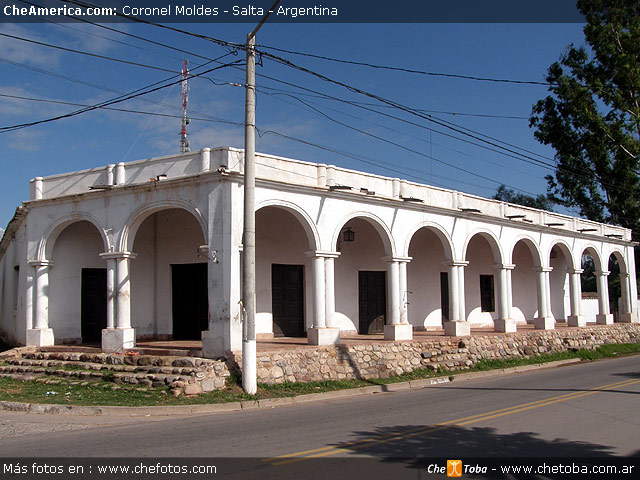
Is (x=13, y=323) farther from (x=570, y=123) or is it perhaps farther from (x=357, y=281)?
(x=570, y=123)

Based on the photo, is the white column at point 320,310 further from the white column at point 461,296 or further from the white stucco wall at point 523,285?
the white stucco wall at point 523,285

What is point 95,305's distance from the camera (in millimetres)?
18359

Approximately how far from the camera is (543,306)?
80.1ft

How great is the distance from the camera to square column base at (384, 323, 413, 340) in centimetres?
1781

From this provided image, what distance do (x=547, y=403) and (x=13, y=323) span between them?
17639 millimetres

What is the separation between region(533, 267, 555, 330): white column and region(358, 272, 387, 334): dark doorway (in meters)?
6.75

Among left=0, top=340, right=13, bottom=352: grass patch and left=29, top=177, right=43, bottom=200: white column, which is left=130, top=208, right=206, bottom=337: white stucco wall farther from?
left=0, top=340, right=13, bottom=352: grass patch

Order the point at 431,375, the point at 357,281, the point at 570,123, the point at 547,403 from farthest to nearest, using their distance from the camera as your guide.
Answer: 1. the point at 570,123
2. the point at 357,281
3. the point at 431,375
4. the point at 547,403

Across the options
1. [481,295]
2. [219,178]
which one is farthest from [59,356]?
[481,295]

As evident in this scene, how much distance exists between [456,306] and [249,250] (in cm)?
968

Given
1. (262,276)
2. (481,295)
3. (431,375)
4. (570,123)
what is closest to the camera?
(431,375)

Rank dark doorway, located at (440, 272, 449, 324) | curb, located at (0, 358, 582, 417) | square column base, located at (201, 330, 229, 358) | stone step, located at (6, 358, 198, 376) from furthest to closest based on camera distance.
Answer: dark doorway, located at (440, 272, 449, 324) < square column base, located at (201, 330, 229, 358) < stone step, located at (6, 358, 198, 376) < curb, located at (0, 358, 582, 417)

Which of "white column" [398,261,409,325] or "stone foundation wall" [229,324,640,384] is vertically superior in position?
"white column" [398,261,409,325]

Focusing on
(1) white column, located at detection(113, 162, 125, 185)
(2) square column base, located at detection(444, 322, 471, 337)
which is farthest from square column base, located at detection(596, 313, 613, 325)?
(1) white column, located at detection(113, 162, 125, 185)
